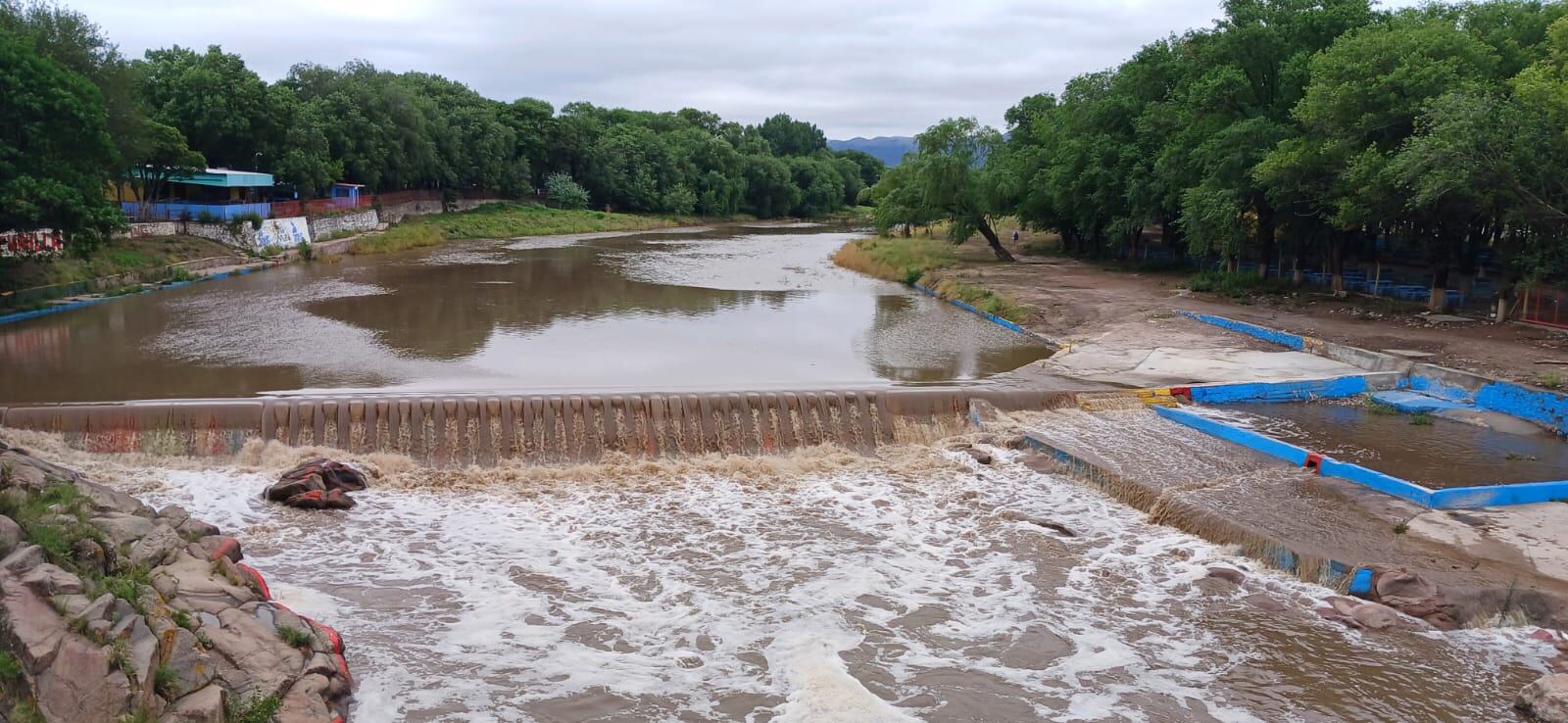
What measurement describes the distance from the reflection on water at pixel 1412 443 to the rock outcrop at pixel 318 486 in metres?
14.3

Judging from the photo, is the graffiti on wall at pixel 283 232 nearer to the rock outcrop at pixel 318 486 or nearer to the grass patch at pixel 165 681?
the rock outcrop at pixel 318 486

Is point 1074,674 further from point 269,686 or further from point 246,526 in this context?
point 246,526

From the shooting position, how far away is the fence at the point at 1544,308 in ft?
73.7

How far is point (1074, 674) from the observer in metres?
9.76

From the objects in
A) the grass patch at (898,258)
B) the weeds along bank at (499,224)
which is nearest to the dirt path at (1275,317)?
the grass patch at (898,258)

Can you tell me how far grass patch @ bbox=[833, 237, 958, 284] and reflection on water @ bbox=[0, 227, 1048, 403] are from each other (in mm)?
2036

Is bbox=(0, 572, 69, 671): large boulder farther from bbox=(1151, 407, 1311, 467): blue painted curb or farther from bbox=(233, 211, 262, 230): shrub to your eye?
bbox=(233, 211, 262, 230): shrub

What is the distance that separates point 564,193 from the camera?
7788 cm

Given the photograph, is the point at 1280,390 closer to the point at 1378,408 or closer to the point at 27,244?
the point at 1378,408

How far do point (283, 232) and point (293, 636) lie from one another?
130ft

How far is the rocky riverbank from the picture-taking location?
23.1 ft

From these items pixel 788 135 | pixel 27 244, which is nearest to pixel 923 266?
pixel 27 244

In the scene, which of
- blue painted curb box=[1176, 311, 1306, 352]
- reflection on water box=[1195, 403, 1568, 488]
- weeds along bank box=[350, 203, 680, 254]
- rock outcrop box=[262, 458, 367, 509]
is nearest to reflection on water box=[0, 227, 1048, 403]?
rock outcrop box=[262, 458, 367, 509]

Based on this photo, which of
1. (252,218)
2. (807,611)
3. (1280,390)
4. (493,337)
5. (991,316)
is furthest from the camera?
(252,218)
